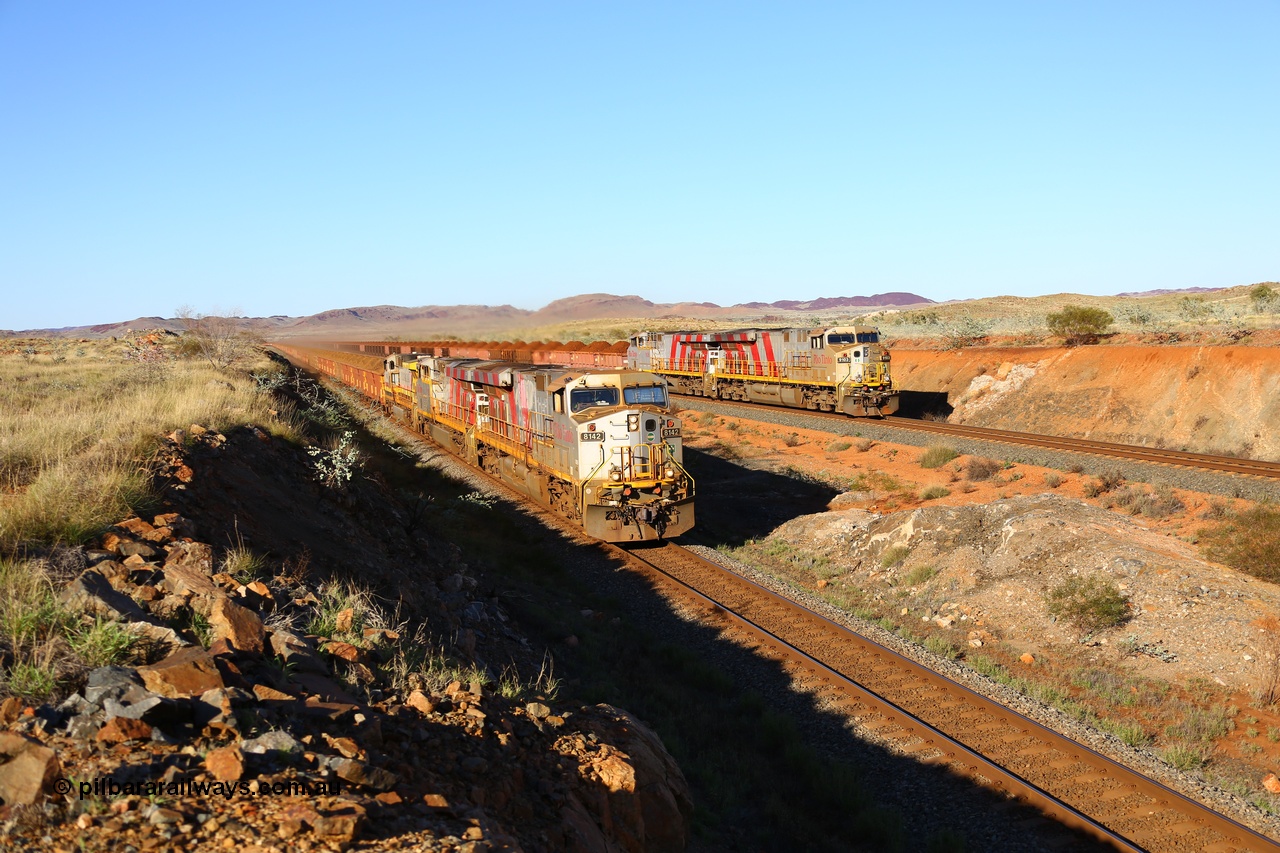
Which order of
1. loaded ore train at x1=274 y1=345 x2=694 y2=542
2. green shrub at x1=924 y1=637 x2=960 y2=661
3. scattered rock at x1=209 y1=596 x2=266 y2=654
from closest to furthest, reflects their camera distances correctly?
scattered rock at x1=209 y1=596 x2=266 y2=654, green shrub at x1=924 y1=637 x2=960 y2=661, loaded ore train at x1=274 y1=345 x2=694 y2=542

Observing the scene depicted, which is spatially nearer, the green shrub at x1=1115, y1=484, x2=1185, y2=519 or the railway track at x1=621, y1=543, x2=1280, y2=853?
the railway track at x1=621, y1=543, x2=1280, y2=853

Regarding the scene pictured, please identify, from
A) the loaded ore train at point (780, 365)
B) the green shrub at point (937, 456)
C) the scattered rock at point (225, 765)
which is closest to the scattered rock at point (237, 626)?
the scattered rock at point (225, 765)

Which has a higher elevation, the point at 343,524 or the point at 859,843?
the point at 343,524

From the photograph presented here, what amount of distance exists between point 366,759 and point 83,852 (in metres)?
1.46

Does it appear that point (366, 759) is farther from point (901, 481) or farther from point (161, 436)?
point (901, 481)

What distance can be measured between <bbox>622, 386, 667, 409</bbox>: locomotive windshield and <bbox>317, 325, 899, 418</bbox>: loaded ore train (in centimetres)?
1041

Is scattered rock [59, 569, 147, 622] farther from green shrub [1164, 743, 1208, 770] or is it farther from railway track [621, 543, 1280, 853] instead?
green shrub [1164, 743, 1208, 770]

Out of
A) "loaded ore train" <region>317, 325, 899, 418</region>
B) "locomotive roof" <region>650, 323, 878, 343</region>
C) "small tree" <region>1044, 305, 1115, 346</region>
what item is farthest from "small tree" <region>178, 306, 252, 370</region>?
"small tree" <region>1044, 305, 1115, 346</region>

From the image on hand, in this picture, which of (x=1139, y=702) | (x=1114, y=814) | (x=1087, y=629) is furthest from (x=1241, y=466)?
(x=1114, y=814)

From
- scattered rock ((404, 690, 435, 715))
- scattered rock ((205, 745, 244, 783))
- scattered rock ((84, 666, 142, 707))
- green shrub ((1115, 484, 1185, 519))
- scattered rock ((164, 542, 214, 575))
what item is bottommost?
green shrub ((1115, 484, 1185, 519))

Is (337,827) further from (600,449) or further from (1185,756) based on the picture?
(600,449)

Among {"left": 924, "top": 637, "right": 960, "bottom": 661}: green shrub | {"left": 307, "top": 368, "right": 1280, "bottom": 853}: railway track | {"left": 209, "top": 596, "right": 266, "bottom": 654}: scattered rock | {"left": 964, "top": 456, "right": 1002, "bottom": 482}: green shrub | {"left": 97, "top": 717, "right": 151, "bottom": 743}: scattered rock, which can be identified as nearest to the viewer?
{"left": 97, "top": 717, "right": 151, "bottom": 743}: scattered rock

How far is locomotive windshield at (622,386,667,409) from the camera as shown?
732 inches

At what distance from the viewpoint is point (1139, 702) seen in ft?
38.9
